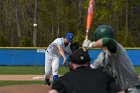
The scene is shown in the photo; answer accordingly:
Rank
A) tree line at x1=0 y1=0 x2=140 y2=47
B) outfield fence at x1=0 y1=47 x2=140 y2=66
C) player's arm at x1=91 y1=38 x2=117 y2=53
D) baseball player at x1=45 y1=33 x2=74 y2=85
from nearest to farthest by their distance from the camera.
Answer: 1. player's arm at x1=91 y1=38 x2=117 y2=53
2. baseball player at x1=45 y1=33 x2=74 y2=85
3. outfield fence at x1=0 y1=47 x2=140 y2=66
4. tree line at x1=0 y1=0 x2=140 y2=47

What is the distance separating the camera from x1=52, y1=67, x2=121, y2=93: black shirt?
177 inches

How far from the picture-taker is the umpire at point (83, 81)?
14.7ft

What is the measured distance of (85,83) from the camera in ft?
14.8

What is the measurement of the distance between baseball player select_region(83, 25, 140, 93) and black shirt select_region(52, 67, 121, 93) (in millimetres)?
615

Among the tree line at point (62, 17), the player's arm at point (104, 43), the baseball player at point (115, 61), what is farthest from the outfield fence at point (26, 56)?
the tree line at point (62, 17)

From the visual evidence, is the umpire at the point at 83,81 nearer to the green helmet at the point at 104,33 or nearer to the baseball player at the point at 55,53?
the green helmet at the point at 104,33

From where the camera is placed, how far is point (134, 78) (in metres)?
5.57

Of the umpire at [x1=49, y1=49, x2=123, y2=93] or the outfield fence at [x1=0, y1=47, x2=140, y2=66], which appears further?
the outfield fence at [x1=0, y1=47, x2=140, y2=66]

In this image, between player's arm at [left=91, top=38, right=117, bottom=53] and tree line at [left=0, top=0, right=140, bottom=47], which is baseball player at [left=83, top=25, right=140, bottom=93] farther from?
tree line at [left=0, top=0, right=140, bottom=47]

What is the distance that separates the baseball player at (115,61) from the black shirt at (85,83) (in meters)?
0.62

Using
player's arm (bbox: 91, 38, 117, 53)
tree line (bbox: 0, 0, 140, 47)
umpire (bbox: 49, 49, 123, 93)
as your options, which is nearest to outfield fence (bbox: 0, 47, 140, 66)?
player's arm (bbox: 91, 38, 117, 53)

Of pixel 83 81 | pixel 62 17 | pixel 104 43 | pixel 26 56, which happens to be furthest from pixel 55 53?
pixel 62 17

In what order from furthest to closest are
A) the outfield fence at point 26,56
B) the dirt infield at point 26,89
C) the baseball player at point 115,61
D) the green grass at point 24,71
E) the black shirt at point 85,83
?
1. the outfield fence at point 26,56
2. the green grass at point 24,71
3. the dirt infield at point 26,89
4. the baseball player at point 115,61
5. the black shirt at point 85,83

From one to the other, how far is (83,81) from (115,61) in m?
0.99
